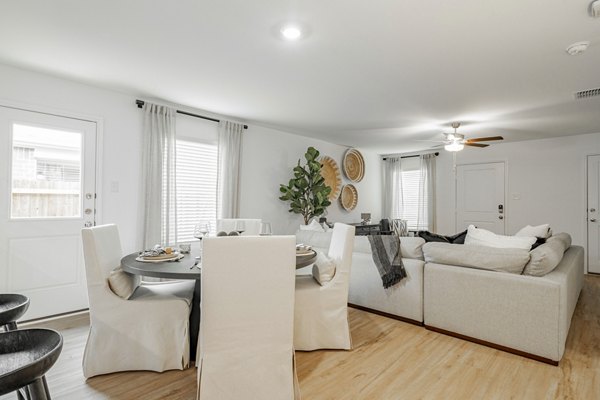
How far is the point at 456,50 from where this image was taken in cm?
250

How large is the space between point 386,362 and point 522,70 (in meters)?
2.75

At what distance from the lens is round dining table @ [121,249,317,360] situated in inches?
74.7

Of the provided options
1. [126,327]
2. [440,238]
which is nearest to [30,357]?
[126,327]

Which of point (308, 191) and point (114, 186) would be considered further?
point (308, 191)

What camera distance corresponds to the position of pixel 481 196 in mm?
6336

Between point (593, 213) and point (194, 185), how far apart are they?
20.8 feet

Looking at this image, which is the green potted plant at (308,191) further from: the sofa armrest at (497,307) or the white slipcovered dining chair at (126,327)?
the white slipcovered dining chair at (126,327)

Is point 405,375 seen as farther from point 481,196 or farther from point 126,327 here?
point 481,196

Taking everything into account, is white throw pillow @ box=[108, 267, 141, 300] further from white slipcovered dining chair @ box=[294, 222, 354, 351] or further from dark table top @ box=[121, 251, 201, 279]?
white slipcovered dining chair @ box=[294, 222, 354, 351]

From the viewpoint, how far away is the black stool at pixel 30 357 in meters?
0.87

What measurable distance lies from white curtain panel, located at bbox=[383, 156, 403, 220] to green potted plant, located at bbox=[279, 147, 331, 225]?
293cm

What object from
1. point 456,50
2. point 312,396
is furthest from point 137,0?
point 312,396

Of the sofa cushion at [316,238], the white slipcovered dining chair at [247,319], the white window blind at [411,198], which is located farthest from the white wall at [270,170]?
the white slipcovered dining chair at [247,319]

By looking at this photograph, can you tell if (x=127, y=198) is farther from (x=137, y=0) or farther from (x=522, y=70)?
(x=522, y=70)
